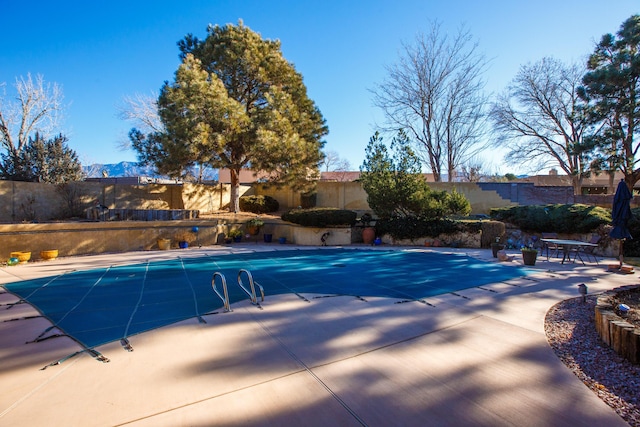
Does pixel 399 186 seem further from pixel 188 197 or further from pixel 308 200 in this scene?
pixel 188 197

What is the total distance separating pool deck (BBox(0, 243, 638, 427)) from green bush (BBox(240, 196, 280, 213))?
13.3 metres

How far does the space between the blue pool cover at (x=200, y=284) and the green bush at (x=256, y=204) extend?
7.82 metres

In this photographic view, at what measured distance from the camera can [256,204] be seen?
18656mm

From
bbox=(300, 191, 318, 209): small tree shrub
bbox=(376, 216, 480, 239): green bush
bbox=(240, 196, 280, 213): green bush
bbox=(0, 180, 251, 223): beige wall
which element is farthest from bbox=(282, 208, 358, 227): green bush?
bbox=(0, 180, 251, 223): beige wall

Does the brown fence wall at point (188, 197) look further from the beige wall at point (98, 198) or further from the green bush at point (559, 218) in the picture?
the green bush at point (559, 218)

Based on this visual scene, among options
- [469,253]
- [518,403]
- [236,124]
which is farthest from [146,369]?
[236,124]

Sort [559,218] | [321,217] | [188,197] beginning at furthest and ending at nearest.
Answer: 1. [188,197]
2. [321,217]
3. [559,218]

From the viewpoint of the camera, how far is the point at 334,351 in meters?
3.92

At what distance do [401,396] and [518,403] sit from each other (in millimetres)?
1015

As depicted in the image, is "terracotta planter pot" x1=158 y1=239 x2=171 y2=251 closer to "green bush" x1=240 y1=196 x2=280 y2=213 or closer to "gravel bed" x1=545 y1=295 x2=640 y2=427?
"green bush" x1=240 y1=196 x2=280 y2=213

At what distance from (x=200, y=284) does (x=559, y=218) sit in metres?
13.3

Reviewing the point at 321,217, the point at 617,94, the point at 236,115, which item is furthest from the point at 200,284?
the point at 617,94

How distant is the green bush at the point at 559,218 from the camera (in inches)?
485

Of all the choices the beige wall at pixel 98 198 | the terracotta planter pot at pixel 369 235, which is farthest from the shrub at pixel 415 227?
the beige wall at pixel 98 198
